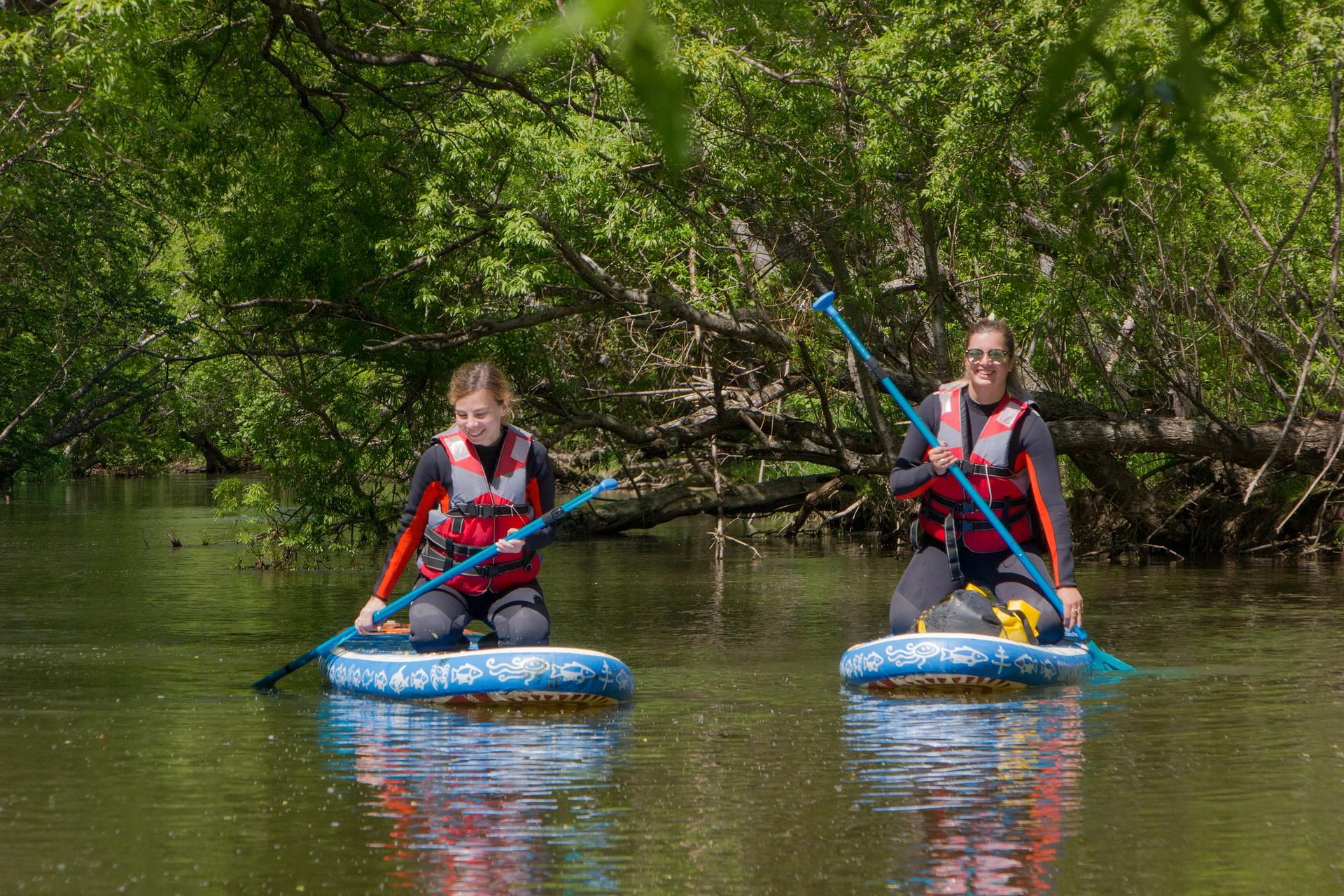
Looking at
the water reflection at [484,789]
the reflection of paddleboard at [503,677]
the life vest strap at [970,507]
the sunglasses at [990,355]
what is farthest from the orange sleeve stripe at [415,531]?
the sunglasses at [990,355]

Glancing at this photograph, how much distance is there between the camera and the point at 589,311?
1298 cm

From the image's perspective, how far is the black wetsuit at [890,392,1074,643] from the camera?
6426 millimetres

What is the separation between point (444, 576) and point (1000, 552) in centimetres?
226

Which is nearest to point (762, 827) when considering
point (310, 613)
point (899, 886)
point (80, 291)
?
point (899, 886)

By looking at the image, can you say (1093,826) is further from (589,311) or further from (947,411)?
(589,311)

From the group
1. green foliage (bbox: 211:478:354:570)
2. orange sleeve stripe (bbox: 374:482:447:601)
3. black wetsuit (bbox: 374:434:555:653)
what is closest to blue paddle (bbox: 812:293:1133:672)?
black wetsuit (bbox: 374:434:555:653)

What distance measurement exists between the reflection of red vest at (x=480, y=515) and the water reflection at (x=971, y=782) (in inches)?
56.9

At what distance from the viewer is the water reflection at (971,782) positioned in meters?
3.59

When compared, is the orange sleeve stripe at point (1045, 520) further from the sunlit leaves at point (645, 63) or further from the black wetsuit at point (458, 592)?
the sunlit leaves at point (645, 63)

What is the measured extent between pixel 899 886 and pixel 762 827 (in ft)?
2.09

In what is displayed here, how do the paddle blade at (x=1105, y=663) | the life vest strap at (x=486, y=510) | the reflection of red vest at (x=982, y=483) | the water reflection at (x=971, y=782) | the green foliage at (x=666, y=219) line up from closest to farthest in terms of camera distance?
the water reflection at (x=971, y=782) → the life vest strap at (x=486, y=510) → the reflection of red vest at (x=982, y=483) → the paddle blade at (x=1105, y=663) → the green foliage at (x=666, y=219)

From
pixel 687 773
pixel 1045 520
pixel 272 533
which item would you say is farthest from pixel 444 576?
pixel 272 533

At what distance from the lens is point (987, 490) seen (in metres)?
6.60

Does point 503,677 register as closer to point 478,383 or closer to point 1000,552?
point 478,383
